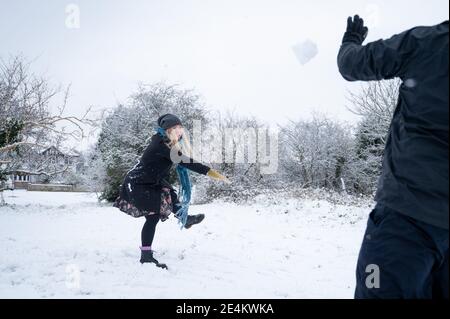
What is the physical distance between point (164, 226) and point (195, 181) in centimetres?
847

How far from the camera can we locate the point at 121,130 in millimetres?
16828

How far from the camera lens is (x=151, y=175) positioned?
4246mm

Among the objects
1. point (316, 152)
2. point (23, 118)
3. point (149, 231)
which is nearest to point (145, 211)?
point (149, 231)

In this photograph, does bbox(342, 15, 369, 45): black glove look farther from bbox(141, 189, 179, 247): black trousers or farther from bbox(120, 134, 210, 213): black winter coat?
bbox(141, 189, 179, 247): black trousers

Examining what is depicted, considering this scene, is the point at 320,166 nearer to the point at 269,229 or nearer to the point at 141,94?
the point at 141,94

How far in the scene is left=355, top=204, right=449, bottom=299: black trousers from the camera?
4.66 feet

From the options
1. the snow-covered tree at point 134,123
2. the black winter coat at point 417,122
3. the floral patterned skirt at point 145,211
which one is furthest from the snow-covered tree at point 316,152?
the black winter coat at point 417,122

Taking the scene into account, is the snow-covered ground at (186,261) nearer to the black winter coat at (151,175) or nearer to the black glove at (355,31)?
the black winter coat at (151,175)

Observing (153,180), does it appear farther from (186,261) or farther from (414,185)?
(414,185)

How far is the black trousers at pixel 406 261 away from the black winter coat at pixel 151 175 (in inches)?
111
